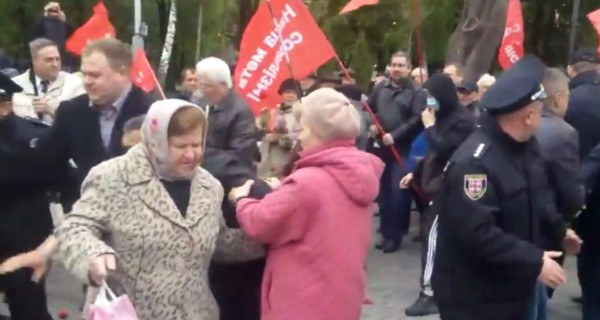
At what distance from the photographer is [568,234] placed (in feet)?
17.8

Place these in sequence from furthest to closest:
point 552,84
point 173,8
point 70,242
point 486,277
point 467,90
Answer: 1. point 173,8
2. point 467,90
3. point 552,84
4. point 486,277
5. point 70,242

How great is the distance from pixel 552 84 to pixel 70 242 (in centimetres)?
398

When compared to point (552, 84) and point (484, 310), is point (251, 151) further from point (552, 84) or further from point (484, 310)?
point (484, 310)

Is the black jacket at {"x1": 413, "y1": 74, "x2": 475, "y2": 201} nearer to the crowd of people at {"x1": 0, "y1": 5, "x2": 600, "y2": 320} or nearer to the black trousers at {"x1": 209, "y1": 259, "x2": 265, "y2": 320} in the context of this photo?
the crowd of people at {"x1": 0, "y1": 5, "x2": 600, "y2": 320}

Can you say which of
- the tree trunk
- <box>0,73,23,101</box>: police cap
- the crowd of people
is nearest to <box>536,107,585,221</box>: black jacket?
the crowd of people

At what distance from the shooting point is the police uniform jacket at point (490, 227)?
15.4ft

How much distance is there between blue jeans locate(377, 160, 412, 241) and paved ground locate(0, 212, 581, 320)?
287 millimetres

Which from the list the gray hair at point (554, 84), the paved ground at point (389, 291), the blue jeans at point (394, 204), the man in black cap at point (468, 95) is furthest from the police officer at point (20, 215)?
the blue jeans at point (394, 204)

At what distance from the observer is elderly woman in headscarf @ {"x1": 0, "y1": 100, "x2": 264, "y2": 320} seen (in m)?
3.95

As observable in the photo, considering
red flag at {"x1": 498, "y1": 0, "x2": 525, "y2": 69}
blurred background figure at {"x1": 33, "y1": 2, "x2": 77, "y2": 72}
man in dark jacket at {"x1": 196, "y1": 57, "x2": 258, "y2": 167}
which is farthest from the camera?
blurred background figure at {"x1": 33, "y1": 2, "x2": 77, "y2": 72}

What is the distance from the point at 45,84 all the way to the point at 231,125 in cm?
220

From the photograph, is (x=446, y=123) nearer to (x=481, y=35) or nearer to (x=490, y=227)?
(x=490, y=227)

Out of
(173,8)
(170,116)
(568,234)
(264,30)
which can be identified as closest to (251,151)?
(264,30)

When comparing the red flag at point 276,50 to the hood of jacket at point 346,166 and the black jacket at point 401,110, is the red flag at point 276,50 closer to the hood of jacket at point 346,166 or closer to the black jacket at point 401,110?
the black jacket at point 401,110
